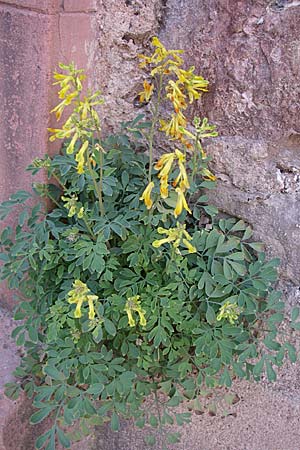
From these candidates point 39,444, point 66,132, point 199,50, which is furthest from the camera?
point 199,50

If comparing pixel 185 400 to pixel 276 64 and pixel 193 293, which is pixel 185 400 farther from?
pixel 276 64

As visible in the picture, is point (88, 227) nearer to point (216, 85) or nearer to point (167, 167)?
point (167, 167)

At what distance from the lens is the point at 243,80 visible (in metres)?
1.26

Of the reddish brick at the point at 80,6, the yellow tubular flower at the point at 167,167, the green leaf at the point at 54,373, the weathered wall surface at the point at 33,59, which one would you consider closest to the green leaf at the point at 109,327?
the green leaf at the point at 54,373

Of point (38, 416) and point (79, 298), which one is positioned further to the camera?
point (38, 416)

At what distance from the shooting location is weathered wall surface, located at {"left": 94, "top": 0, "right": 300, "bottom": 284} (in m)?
1.22

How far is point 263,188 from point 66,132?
21.4 inches

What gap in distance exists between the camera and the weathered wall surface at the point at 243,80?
122 centimetres

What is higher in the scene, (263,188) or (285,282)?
(263,188)

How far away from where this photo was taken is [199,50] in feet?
4.24

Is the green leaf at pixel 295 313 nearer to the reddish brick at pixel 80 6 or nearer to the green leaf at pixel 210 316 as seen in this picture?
the green leaf at pixel 210 316

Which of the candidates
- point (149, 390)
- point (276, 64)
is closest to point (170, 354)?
point (149, 390)

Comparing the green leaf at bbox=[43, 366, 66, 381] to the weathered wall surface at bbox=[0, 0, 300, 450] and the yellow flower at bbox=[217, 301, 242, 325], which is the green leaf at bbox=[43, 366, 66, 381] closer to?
the weathered wall surface at bbox=[0, 0, 300, 450]

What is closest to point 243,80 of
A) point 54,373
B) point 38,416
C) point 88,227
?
point 88,227
